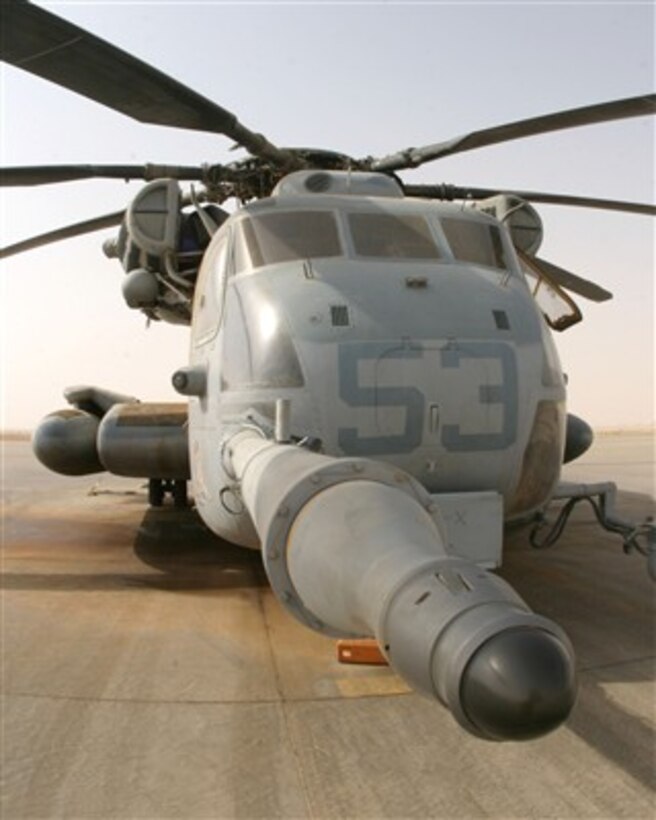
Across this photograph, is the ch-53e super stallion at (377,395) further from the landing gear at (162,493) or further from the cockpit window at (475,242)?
the landing gear at (162,493)

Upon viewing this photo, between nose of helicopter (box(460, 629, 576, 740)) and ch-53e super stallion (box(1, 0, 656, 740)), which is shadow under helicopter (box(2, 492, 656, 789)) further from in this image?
nose of helicopter (box(460, 629, 576, 740))

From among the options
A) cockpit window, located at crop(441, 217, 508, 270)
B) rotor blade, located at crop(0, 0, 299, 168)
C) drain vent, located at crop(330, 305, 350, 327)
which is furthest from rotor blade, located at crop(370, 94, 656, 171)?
drain vent, located at crop(330, 305, 350, 327)

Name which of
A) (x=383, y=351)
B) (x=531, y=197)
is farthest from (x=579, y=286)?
(x=383, y=351)

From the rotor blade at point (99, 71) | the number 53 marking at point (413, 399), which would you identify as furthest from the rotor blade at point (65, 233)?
the number 53 marking at point (413, 399)

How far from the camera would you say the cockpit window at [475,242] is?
5230 mm

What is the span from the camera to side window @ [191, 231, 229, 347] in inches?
211

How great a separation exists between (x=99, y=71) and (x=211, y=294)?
5.43ft

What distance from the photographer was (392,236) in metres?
5.15

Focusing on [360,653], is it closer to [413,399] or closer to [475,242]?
[413,399]

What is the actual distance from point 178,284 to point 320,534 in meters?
6.16

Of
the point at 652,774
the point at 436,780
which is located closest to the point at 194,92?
the point at 436,780

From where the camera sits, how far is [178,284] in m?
7.55

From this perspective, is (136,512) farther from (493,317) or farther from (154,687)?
(493,317)

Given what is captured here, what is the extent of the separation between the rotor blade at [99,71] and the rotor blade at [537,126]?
2.10 metres
